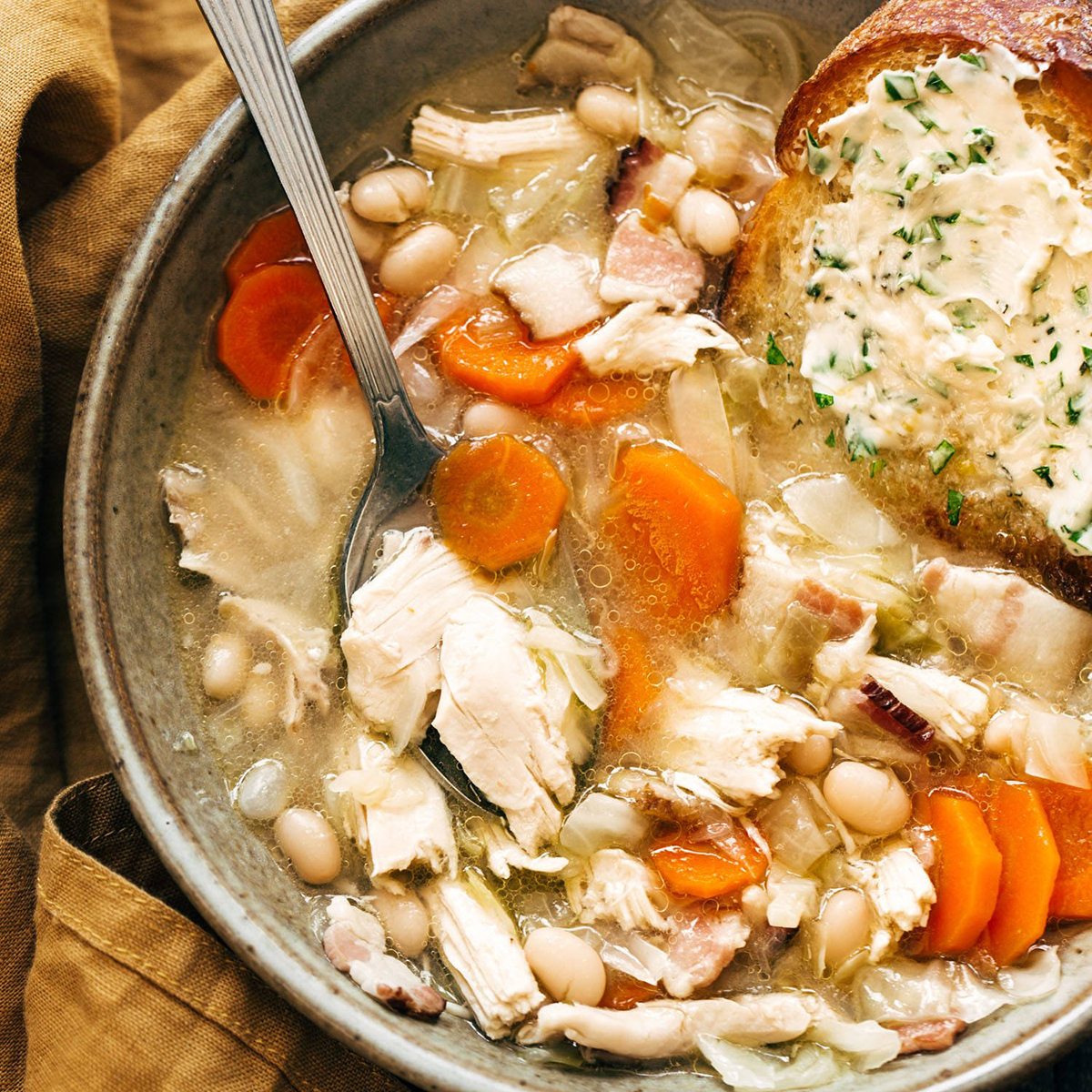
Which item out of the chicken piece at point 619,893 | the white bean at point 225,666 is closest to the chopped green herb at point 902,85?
the chicken piece at point 619,893

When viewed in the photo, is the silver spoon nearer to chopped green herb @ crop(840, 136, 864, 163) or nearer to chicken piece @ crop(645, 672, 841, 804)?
chicken piece @ crop(645, 672, 841, 804)

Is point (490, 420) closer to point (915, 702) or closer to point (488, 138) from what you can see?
point (488, 138)

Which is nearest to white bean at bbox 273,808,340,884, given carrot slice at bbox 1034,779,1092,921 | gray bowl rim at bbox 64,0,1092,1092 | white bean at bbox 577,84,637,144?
gray bowl rim at bbox 64,0,1092,1092

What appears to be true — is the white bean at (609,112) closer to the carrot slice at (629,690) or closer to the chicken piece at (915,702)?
the carrot slice at (629,690)

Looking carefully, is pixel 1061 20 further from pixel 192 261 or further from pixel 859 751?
pixel 192 261

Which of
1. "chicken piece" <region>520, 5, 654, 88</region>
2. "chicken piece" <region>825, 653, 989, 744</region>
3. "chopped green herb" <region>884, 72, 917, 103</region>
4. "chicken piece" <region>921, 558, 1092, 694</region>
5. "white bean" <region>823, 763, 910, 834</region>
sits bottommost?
"white bean" <region>823, 763, 910, 834</region>

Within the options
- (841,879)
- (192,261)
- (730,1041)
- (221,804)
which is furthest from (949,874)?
(192,261)
